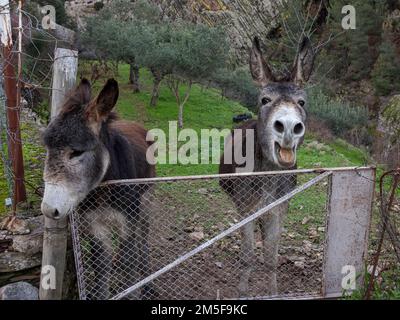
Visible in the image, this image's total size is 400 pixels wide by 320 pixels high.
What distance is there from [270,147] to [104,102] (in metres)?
1.52

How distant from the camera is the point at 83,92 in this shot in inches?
139

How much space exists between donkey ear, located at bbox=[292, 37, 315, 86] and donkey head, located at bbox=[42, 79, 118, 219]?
1.98 metres

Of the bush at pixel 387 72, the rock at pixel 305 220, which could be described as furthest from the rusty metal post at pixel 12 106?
the bush at pixel 387 72

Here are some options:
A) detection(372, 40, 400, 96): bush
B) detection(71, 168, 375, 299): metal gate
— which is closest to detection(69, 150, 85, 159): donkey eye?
detection(71, 168, 375, 299): metal gate

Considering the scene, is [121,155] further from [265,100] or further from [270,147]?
[265,100]

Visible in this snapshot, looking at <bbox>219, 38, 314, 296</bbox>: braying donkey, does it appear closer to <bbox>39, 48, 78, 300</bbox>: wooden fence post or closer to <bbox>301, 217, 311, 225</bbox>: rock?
<bbox>39, 48, 78, 300</bbox>: wooden fence post

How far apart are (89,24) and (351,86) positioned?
1870 cm

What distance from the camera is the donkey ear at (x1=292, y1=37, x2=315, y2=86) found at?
4.32 meters

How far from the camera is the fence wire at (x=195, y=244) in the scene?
12.2ft

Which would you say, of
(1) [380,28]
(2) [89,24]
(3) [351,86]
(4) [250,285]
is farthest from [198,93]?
(4) [250,285]

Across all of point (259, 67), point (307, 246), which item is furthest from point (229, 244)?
point (259, 67)
